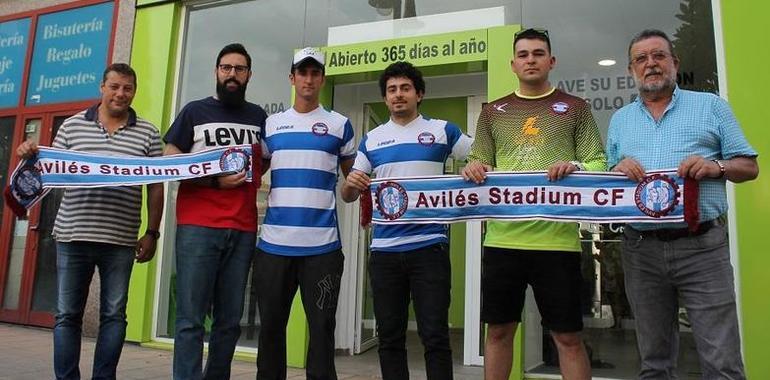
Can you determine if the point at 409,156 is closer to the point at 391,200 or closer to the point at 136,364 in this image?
the point at 391,200

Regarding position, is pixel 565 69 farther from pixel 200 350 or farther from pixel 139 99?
pixel 139 99

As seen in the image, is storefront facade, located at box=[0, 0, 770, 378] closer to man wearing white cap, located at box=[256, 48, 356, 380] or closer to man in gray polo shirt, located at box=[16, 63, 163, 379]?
man in gray polo shirt, located at box=[16, 63, 163, 379]

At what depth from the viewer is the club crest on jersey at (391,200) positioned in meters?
2.95

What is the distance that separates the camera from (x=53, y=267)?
22.1ft

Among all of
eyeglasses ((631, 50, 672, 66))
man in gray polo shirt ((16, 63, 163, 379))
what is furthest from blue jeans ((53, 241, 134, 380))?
eyeglasses ((631, 50, 672, 66))

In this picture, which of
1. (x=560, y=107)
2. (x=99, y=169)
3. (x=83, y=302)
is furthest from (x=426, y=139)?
(x=83, y=302)

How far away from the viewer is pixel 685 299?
8.27 feet

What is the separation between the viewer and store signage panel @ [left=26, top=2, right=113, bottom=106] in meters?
6.70

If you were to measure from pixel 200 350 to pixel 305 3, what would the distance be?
4.06 m

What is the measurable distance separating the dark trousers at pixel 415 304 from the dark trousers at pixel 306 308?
10.2 inches

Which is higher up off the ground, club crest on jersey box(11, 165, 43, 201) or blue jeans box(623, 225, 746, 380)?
club crest on jersey box(11, 165, 43, 201)

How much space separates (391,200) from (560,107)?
97cm

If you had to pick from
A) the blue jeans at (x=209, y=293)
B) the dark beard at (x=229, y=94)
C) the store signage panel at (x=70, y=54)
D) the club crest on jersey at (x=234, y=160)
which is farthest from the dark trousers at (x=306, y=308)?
the store signage panel at (x=70, y=54)

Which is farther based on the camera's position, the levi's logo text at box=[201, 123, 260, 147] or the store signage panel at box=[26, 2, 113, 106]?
the store signage panel at box=[26, 2, 113, 106]
